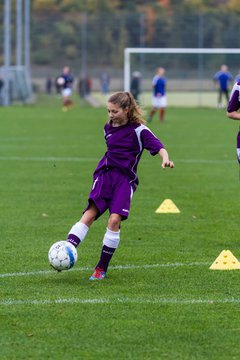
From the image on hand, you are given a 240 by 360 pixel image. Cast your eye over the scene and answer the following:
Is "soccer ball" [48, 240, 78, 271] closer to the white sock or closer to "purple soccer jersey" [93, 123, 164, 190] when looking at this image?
the white sock

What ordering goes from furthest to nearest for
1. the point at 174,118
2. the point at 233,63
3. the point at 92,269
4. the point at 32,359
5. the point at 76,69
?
the point at 76,69
the point at 233,63
the point at 174,118
the point at 92,269
the point at 32,359

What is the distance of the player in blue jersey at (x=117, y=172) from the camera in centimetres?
870

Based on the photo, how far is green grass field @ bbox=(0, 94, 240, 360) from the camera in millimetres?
6523

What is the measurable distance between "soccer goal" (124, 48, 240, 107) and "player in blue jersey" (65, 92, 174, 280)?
142ft

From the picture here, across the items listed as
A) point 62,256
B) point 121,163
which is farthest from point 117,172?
point 62,256

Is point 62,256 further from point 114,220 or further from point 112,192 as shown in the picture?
point 112,192

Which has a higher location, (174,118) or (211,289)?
A: (211,289)

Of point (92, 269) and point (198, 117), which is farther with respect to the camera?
point (198, 117)

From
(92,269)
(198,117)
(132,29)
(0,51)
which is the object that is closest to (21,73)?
(132,29)

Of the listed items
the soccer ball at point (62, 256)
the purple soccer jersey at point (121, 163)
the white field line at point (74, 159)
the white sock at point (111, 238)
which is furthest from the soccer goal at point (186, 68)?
the soccer ball at point (62, 256)

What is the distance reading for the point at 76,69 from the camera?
70.4 metres

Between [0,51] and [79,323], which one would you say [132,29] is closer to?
[0,51]

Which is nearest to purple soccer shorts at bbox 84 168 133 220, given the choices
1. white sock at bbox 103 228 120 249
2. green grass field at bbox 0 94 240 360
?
white sock at bbox 103 228 120 249

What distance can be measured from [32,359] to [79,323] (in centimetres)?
93
